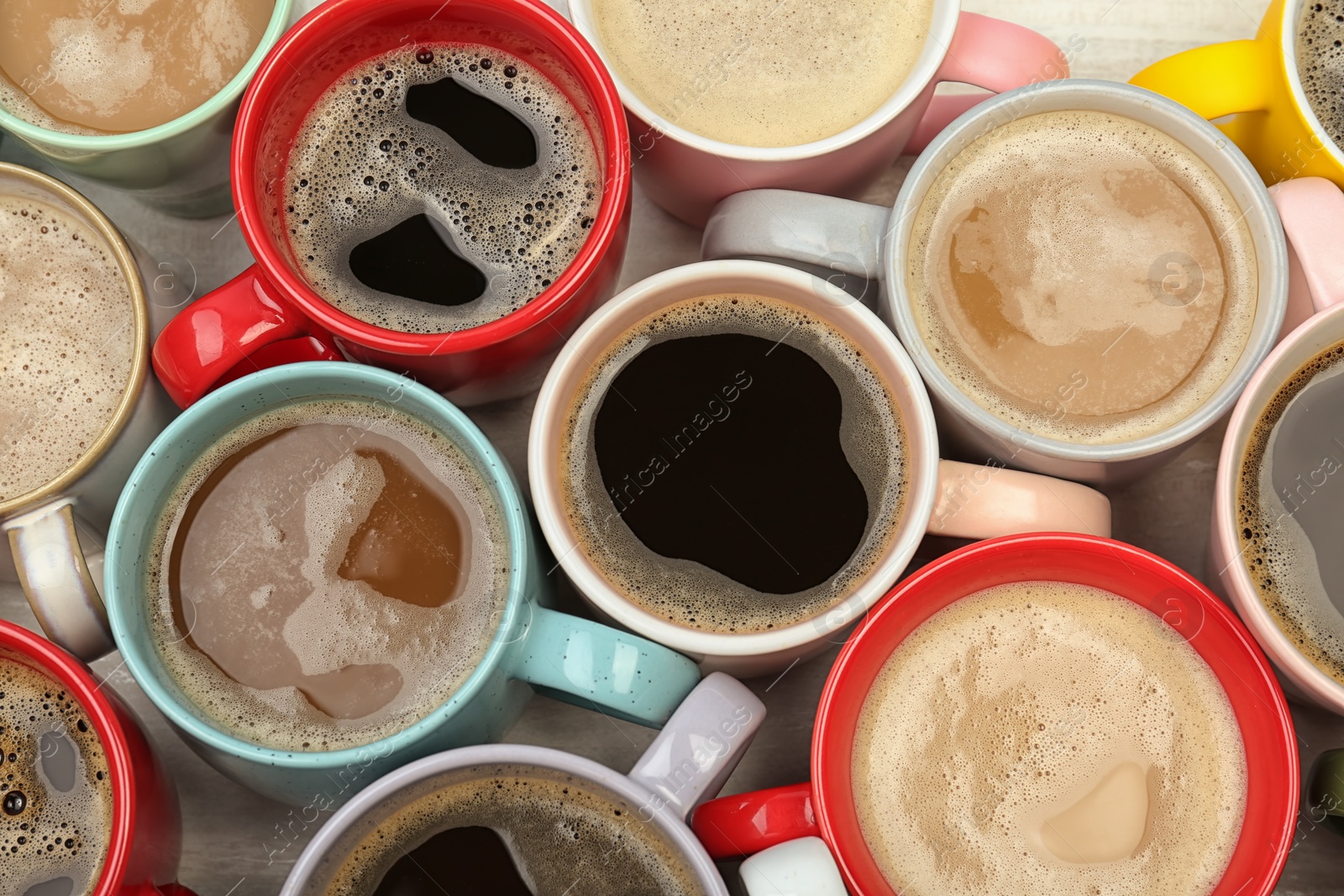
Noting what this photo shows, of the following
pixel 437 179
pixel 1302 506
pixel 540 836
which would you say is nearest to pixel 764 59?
pixel 437 179

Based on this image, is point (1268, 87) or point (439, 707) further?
point (1268, 87)

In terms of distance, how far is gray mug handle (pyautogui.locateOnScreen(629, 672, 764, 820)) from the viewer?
3.08 ft

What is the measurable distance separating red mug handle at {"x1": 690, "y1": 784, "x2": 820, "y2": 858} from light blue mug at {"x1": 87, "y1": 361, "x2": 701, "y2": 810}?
0.32ft

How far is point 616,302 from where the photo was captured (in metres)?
1.05

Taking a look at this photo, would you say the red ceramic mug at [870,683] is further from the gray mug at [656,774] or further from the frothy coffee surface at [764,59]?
the frothy coffee surface at [764,59]

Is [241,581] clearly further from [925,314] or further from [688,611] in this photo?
[925,314]

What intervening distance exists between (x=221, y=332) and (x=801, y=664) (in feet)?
2.16

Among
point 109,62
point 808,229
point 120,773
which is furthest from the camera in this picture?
point 109,62

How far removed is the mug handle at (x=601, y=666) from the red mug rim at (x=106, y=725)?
1.08ft

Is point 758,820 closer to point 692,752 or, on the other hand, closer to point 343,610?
point 692,752

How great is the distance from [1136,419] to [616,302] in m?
0.51

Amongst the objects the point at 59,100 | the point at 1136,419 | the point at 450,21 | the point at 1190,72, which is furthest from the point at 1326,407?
the point at 59,100

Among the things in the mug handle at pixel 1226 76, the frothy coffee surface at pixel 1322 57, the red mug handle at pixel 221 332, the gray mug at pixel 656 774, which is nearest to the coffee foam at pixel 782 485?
the gray mug at pixel 656 774

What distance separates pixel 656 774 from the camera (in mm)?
942
